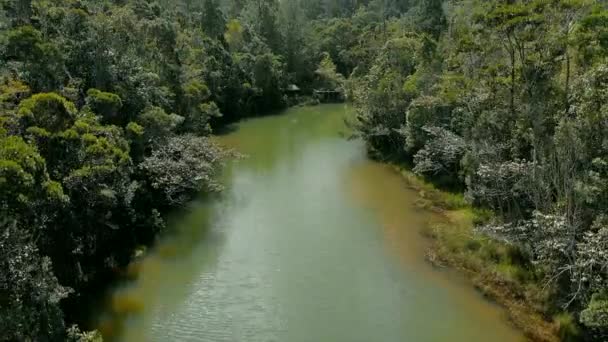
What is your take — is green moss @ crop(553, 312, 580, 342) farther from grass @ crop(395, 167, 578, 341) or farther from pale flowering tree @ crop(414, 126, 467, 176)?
pale flowering tree @ crop(414, 126, 467, 176)

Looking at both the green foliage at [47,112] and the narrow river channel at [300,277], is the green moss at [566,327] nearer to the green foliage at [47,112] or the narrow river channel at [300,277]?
the narrow river channel at [300,277]

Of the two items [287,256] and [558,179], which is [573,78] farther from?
[287,256]

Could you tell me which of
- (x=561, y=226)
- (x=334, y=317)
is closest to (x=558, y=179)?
(x=561, y=226)

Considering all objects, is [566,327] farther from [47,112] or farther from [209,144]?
[209,144]

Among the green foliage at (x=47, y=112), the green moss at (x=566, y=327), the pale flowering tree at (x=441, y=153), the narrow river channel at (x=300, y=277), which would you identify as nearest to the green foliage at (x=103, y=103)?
the green foliage at (x=47, y=112)

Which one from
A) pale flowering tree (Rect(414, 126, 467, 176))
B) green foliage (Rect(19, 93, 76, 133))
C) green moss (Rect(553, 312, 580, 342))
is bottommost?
green moss (Rect(553, 312, 580, 342))

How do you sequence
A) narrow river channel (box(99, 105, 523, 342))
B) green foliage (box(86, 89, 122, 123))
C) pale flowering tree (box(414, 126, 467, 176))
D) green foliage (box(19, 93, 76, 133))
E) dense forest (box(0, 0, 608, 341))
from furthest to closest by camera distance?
pale flowering tree (box(414, 126, 467, 176)) < green foliage (box(86, 89, 122, 123)) < narrow river channel (box(99, 105, 523, 342)) < green foliage (box(19, 93, 76, 133)) < dense forest (box(0, 0, 608, 341))

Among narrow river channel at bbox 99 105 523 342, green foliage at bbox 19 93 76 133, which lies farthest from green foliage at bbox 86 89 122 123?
narrow river channel at bbox 99 105 523 342

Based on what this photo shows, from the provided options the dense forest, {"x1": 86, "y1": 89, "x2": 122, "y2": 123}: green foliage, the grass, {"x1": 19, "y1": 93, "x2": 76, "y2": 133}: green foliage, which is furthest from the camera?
{"x1": 86, "y1": 89, "x2": 122, "y2": 123}: green foliage
